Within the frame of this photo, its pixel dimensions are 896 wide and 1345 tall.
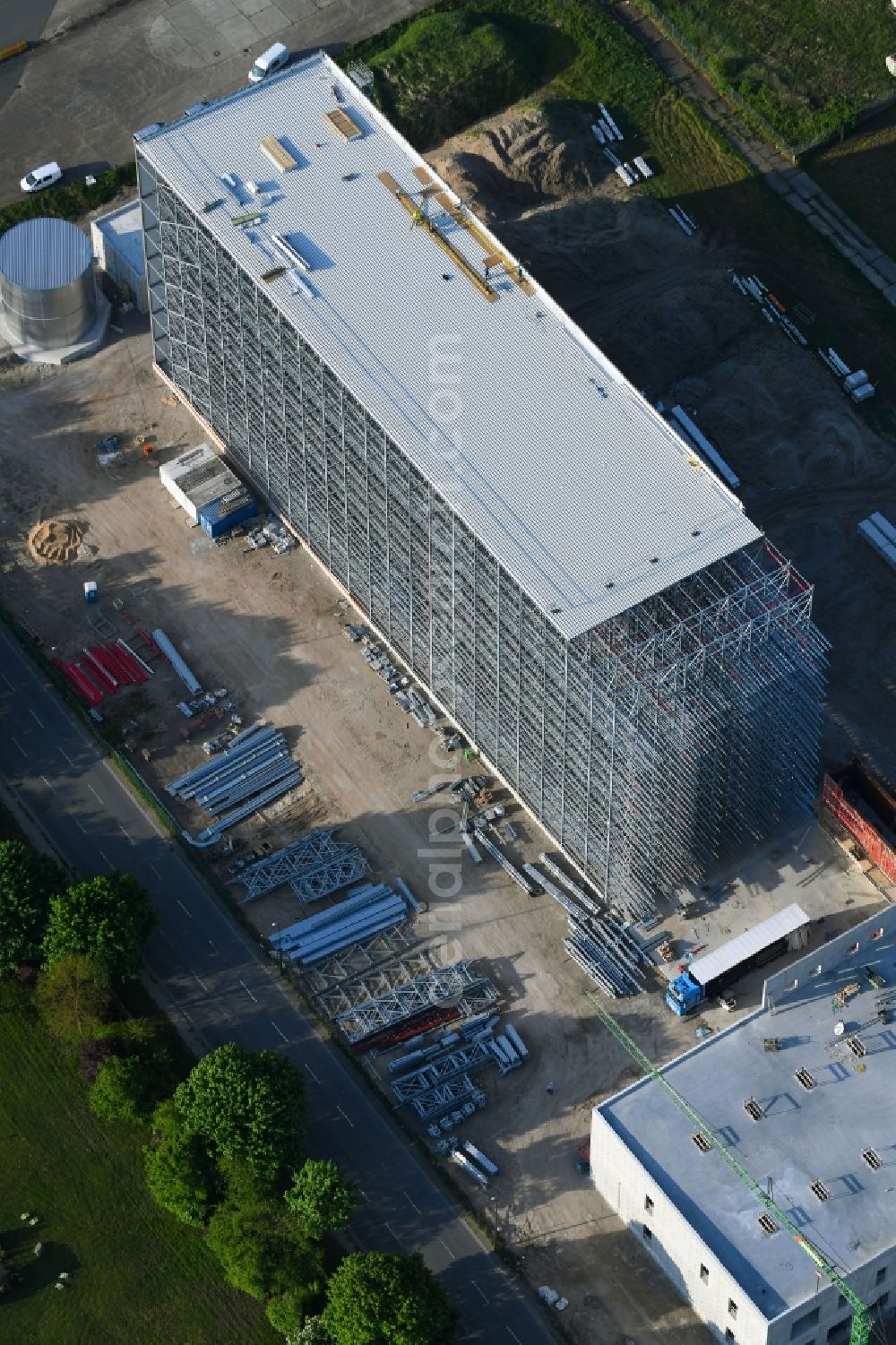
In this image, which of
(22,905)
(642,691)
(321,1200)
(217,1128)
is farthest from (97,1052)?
(642,691)

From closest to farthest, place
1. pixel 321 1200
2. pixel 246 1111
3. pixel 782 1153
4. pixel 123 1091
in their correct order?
pixel 782 1153
pixel 321 1200
pixel 246 1111
pixel 123 1091

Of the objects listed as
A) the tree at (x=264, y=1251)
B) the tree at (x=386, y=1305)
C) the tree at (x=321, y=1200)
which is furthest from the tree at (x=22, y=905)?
the tree at (x=386, y=1305)

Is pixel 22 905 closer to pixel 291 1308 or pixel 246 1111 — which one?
pixel 246 1111

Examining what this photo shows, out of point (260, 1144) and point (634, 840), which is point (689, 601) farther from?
point (260, 1144)

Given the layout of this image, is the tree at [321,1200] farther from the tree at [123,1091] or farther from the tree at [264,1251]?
the tree at [123,1091]

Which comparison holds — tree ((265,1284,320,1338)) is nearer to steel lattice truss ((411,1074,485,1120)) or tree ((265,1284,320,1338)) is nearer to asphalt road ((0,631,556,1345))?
asphalt road ((0,631,556,1345))
